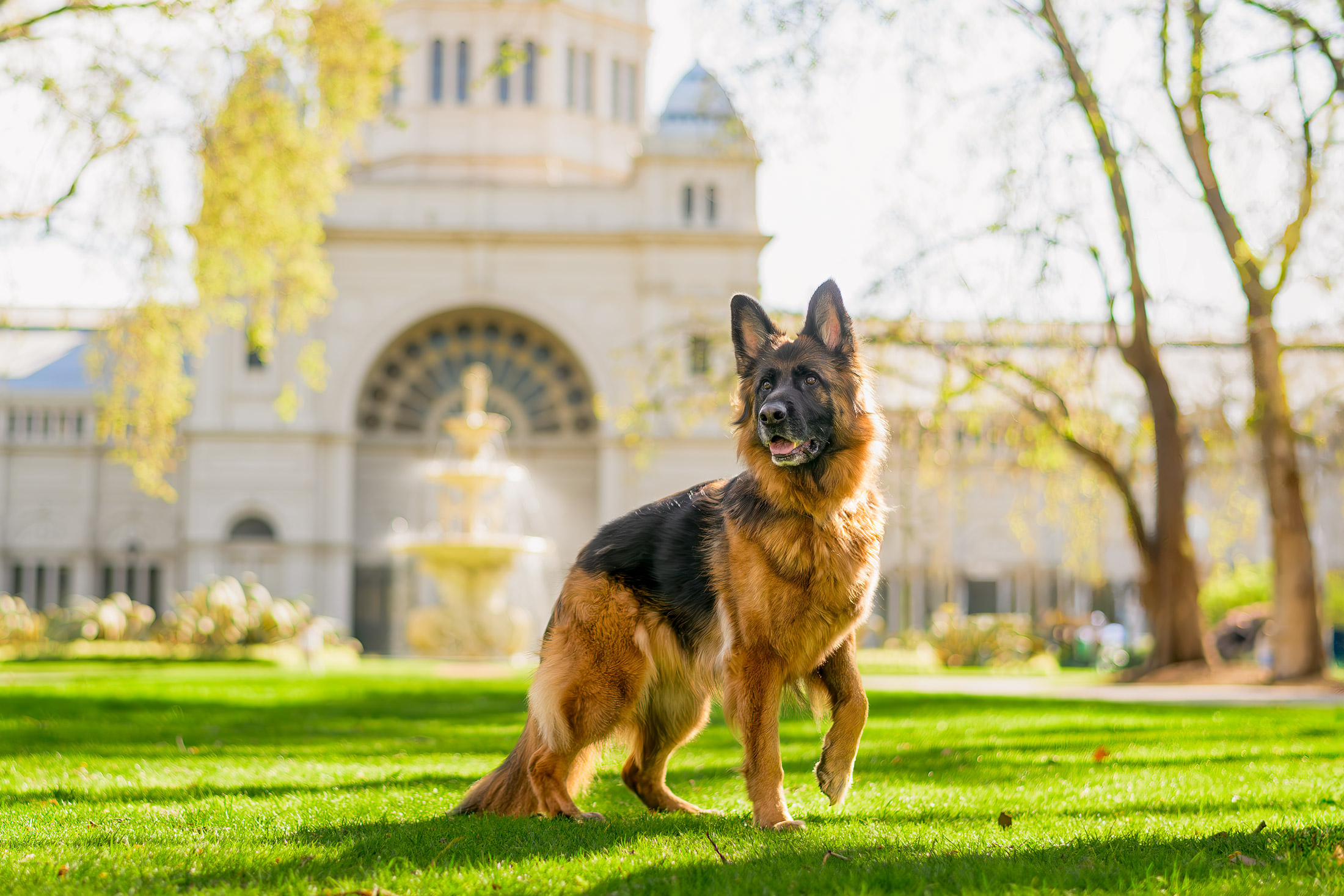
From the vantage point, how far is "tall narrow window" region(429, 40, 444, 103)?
49.2m

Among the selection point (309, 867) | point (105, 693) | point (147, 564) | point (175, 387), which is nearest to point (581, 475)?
point (147, 564)

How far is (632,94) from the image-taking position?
51.9m

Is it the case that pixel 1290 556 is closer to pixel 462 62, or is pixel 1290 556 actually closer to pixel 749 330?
pixel 749 330

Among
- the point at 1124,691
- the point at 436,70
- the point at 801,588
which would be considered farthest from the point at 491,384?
the point at 801,588

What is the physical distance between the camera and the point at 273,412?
4316cm

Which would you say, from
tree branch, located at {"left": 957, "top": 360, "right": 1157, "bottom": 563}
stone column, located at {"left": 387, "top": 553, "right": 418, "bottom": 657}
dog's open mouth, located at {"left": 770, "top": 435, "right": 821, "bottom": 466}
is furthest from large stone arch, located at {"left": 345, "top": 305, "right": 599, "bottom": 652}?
dog's open mouth, located at {"left": 770, "top": 435, "right": 821, "bottom": 466}

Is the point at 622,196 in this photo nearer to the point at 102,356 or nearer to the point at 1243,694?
the point at 102,356

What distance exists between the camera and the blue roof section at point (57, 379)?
49531 millimetres

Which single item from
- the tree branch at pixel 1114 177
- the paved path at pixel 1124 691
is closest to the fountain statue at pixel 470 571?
the paved path at pixel 1124 691

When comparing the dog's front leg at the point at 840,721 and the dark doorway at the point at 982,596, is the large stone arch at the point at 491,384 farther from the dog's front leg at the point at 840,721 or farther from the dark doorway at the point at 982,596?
the dog's front leg at the point at 840,721

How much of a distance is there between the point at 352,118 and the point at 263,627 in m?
16.0

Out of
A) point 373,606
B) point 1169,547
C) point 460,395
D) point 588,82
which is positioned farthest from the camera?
point 588,82

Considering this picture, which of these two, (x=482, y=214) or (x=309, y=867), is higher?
(x=482, y=214)

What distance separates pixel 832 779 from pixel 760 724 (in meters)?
0.40
